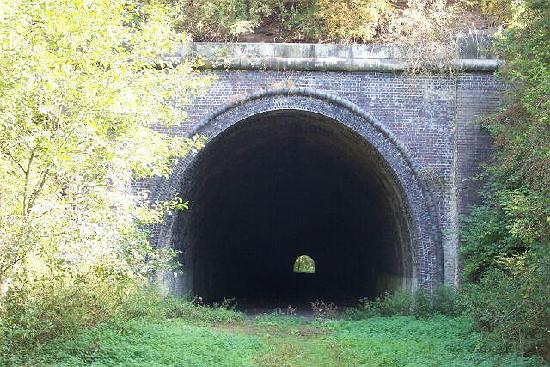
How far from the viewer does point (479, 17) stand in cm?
1461

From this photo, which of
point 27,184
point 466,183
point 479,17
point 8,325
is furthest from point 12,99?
point 479,17

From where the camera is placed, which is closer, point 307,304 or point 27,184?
point 27,184

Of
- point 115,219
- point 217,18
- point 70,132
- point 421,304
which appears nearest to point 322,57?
point 217,18

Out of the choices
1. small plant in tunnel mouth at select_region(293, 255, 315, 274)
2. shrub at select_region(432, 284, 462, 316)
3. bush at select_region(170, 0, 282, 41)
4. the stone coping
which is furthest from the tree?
small plant in tunnel mouth at select_region(293, 255, 315, 274)

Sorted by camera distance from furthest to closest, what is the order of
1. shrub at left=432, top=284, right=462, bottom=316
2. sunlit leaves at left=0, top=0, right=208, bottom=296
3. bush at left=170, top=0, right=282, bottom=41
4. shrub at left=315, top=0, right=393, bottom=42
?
bush at left=170, top=0, right=282, bottom=41 → shrub at left=315, top=0, right=393, bottom=42 → shrub at left=432, top=284, right=462, bottom=316 → sunlit leaves at left=0, top=0, right=208, bottom=296

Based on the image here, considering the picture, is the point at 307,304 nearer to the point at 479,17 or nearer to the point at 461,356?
the point at 479,17

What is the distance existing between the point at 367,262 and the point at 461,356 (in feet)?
35.3

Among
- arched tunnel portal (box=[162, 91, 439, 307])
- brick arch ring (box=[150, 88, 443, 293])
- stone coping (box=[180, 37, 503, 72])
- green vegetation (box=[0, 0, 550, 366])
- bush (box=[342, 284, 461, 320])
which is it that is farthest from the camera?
arched tunnel portal (box=[162, 91, 439, 307])

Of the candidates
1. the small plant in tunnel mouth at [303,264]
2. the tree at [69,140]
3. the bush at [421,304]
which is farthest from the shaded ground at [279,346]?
the small plant in tunnel mouth at [303,264]

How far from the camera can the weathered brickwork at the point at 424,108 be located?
1255 cm

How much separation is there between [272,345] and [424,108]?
18.5 feet

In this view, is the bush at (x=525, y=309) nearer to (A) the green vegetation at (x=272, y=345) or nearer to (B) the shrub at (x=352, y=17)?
(A) the green vegetation at (x=272, y=345)

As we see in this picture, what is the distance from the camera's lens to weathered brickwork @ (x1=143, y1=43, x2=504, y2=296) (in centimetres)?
1255

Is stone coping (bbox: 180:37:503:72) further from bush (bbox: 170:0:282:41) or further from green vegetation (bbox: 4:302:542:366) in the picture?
green vegetation (bbox: 4:302:542:366)
